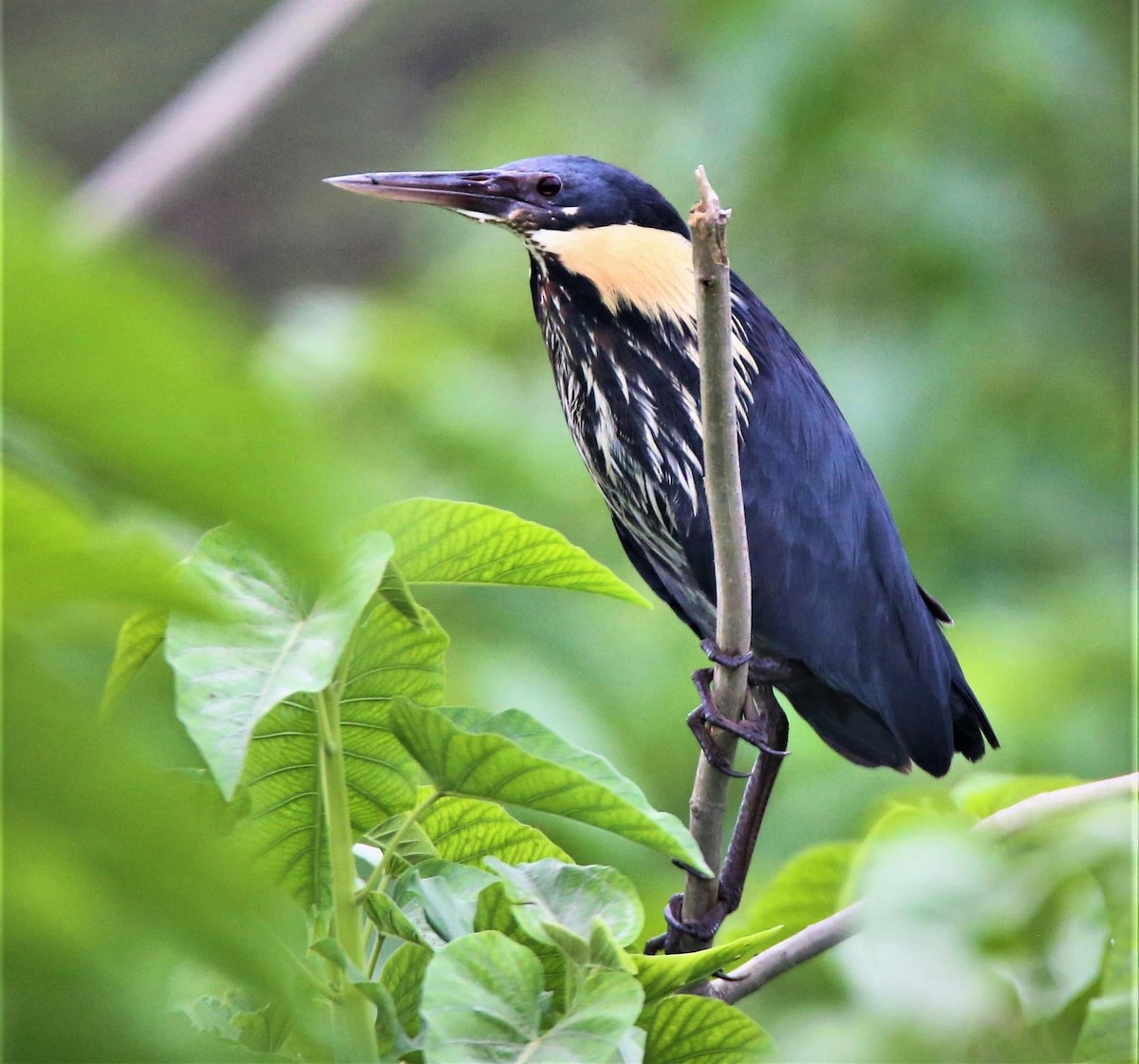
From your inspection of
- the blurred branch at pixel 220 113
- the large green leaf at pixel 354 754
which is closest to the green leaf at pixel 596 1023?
the large green leaf at pixel 354 754

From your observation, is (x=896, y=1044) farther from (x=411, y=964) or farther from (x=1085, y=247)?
(x=1085, y=247)

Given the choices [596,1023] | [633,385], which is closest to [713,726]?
[633,385]

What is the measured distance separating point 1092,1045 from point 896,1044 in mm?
156

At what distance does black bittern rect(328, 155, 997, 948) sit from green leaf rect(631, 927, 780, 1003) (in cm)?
99

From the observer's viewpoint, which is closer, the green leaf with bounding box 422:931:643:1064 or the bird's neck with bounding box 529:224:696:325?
the green leaf with bounding box 422:931:643:1064

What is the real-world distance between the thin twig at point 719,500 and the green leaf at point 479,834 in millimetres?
362

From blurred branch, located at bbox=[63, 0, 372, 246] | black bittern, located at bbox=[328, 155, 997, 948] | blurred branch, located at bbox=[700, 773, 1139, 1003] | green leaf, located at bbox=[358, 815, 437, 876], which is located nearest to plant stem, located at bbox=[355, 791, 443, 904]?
green leaf, located at bbox=[358, 815, 437, 876]

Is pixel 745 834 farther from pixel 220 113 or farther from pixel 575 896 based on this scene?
pixel 220 113

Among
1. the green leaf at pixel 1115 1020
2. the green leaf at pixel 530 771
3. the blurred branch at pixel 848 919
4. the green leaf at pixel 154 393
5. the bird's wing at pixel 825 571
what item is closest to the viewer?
the green leaf at pixel 154 393

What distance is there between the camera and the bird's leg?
1.53 m

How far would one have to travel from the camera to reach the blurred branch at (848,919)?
1179mm

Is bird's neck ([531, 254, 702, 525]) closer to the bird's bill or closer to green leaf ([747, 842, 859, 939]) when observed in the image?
the bird's bill

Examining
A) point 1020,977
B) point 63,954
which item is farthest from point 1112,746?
point 63,954

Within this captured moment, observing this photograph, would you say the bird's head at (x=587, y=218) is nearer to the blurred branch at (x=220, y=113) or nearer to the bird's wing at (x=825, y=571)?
the bird's wing at (x=825, y=571)
